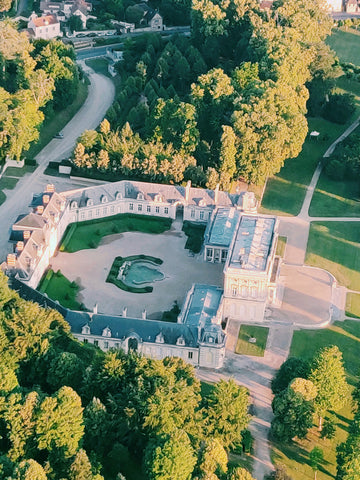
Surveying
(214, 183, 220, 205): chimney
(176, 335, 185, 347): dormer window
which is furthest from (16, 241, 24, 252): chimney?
(214, 183, 220, 205): chimney

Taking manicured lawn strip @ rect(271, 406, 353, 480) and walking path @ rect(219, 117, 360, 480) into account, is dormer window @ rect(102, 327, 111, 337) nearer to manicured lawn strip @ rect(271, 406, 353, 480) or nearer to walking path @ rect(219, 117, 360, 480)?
walking path @ rect(219, 117, 360, 480)

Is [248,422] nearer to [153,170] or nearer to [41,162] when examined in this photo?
[153,170]

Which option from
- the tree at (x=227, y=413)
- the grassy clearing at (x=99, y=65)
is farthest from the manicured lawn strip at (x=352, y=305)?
the grassy clearing at (x=99, y=65)

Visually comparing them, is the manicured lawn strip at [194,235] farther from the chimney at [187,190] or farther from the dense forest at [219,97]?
the dense forest at [219,97]

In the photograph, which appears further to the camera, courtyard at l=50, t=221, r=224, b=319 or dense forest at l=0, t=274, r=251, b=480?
courtyard at l=50, t=221, r=224, b=319

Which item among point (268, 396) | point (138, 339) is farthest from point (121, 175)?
point (268, 396)

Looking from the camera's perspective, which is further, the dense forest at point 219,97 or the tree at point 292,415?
the dense forest at point 219,97

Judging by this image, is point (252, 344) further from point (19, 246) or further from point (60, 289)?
point (19, 246)
